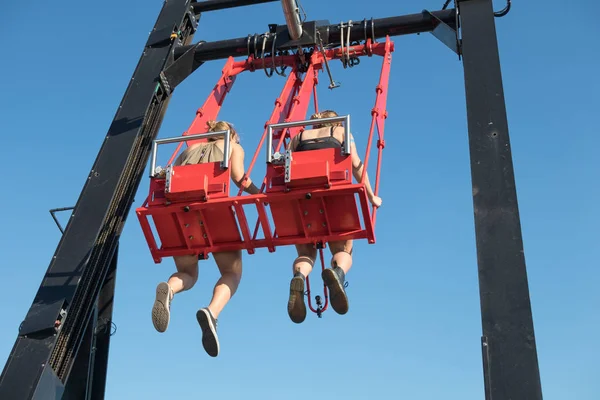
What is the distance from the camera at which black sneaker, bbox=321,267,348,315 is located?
835 cm

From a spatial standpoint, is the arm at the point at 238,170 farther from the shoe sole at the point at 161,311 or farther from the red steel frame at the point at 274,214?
the shoe sole at the point at 161,311

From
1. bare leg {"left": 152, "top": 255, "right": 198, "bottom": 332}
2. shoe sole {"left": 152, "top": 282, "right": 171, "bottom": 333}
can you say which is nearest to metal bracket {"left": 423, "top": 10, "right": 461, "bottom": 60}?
bare leg {"left": 152, "top": 255, "right": 198, "bottom": 332}

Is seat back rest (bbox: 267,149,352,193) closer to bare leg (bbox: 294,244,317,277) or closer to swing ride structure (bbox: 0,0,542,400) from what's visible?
swing ride structure (bbox: 0,0,542,400)

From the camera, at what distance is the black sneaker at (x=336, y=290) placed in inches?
329

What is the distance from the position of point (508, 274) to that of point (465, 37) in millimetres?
3083

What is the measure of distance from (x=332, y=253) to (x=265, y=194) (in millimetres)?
1068

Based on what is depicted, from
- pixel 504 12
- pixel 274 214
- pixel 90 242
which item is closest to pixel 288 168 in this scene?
pixel 274 214

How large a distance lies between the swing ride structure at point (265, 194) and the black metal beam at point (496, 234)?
0.01 meters

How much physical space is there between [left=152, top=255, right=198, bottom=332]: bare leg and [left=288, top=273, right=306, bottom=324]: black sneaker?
1153mm

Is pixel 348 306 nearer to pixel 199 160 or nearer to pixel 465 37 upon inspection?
pixel 199 160

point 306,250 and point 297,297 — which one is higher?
point 306,250

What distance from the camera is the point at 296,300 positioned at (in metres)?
8.52

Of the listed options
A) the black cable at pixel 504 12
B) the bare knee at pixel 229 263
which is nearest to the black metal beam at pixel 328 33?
the black cable at pixel 504 12

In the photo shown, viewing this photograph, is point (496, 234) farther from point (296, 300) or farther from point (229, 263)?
point (229, 263)
